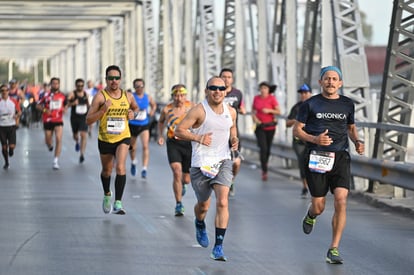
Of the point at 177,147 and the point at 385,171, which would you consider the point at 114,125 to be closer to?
the point at 177,147

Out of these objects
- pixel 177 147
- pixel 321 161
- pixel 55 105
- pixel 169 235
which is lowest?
pixel 169 235

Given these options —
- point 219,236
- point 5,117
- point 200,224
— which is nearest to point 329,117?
point 219,236

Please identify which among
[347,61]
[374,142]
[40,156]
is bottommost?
[40,156]

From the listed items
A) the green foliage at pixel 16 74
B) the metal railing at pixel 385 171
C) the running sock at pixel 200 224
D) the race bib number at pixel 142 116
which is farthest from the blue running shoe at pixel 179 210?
the green foliage at pixel 16 74

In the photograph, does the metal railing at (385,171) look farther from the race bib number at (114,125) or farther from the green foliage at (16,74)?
the green foliage at (16,74)

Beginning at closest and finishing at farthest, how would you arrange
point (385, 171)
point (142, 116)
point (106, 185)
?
1. point (106, 185)
2. point (385, 171)
3. point (142, 116)

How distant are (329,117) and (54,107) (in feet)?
46.5

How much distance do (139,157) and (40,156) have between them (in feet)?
7.66

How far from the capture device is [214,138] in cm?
1055

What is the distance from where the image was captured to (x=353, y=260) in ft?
34.3

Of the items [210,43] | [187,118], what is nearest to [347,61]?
[187,118]

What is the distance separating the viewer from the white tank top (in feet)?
34.6

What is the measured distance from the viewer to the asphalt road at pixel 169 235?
995cm

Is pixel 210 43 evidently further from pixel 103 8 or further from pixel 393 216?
pixel 103 8
